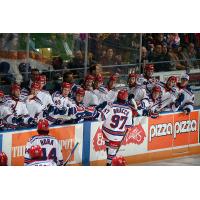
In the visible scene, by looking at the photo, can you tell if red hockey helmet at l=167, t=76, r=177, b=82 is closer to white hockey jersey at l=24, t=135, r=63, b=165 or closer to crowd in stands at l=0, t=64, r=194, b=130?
crowd in stands at l=0, t=64, r=194, b=130

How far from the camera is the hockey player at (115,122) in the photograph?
33.8 feet

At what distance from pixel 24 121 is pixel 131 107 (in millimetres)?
1086

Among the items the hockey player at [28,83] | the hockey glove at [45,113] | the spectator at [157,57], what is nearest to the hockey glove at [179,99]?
the spectator at [157,57]

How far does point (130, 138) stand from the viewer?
10367 millimetres

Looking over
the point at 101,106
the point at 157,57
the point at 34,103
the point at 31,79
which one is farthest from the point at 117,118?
the point at 31,79

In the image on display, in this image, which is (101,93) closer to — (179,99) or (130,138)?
(130,138)

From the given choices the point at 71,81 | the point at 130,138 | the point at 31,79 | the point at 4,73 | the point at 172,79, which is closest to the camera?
the point at 4,73

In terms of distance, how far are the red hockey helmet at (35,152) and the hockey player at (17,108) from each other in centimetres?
23

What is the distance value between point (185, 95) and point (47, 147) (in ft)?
4.95

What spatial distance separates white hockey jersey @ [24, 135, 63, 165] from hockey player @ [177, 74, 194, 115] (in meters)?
1.35

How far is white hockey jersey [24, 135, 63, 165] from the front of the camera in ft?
33.0

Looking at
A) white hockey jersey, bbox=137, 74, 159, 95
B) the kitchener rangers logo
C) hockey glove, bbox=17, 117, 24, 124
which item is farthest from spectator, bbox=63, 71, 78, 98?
white hockey jersey, bbox=137, 74, 159, 95

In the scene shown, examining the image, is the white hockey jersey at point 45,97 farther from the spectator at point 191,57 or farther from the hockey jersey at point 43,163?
the spectator at point 191,57
